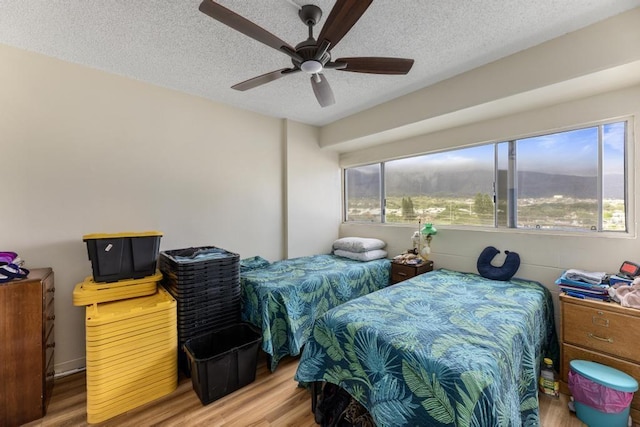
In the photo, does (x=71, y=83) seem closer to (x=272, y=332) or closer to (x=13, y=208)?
(x=13, y=208)

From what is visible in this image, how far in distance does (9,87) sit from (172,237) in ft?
5.49

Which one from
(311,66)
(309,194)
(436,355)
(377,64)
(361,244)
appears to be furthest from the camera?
(309,194)

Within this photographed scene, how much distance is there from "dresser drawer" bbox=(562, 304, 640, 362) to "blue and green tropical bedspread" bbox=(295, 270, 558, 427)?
0.17 metres

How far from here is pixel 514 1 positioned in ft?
5.32

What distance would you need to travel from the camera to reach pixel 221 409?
6.07 ft

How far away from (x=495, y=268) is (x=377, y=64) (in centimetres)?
224

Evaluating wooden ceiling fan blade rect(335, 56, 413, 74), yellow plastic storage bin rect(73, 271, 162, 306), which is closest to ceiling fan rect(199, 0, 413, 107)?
wooden ceiling fan blade rect(335, 56, 413, 74)

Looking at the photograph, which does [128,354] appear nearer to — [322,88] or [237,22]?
[237,22]

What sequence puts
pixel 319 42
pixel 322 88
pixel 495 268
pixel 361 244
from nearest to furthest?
pixel 319 42, pixel 322 88, pixel 495 268, pixel 361 244

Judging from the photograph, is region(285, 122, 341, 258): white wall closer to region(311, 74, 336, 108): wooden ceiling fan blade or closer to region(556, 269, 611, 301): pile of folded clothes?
region(311, 74, 336, 108): wooden ceiling fan blade

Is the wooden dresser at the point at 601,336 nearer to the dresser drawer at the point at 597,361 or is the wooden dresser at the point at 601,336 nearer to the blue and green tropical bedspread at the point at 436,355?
the dresser drawer at the point at 597,361

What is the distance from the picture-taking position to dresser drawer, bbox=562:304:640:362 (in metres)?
1.68

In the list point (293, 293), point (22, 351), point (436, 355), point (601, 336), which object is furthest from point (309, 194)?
point (601, 336)

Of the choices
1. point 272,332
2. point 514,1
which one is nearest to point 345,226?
point 272,332
